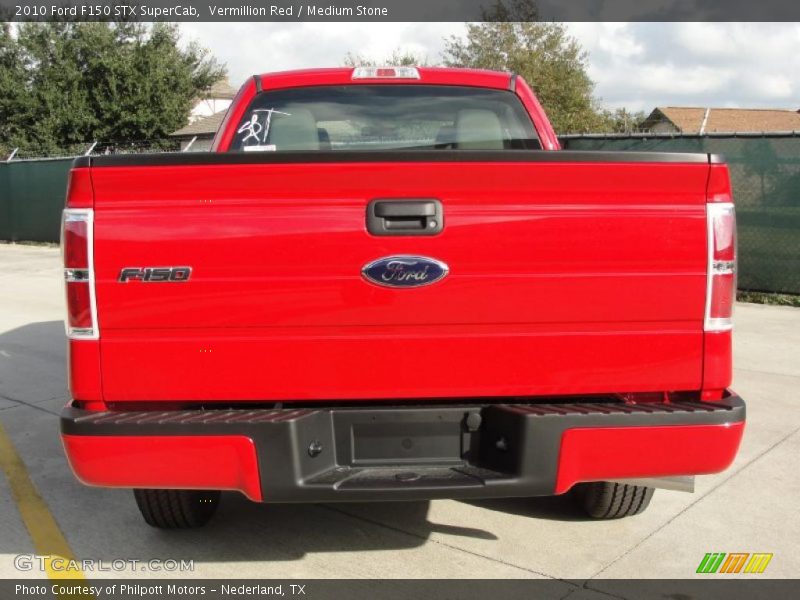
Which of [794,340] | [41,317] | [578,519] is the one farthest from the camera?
[41,317]

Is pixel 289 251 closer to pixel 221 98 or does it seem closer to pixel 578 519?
pixel 578 519

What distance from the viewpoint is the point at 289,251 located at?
9.18 feet

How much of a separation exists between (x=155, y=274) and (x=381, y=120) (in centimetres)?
199

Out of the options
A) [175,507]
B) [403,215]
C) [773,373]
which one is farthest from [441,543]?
[773,373]

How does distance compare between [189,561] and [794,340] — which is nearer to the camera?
[189,561]

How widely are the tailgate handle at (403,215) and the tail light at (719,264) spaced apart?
893 millimetres

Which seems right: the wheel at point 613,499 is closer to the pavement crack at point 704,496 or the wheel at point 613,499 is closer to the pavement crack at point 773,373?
the pavement crack at point 704,496

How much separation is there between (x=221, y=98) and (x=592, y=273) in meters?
52.8

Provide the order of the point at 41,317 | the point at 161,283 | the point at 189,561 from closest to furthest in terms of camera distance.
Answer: the point at 161,283
the point at 189,561
the point at 41,317

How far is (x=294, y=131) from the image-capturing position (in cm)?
434

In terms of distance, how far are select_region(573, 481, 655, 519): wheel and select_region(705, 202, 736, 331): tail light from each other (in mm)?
1122

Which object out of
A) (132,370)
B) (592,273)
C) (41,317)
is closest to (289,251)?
(132,370)

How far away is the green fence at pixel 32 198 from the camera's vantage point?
19.0m

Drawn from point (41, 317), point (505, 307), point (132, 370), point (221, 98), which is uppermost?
point (221, 98)
